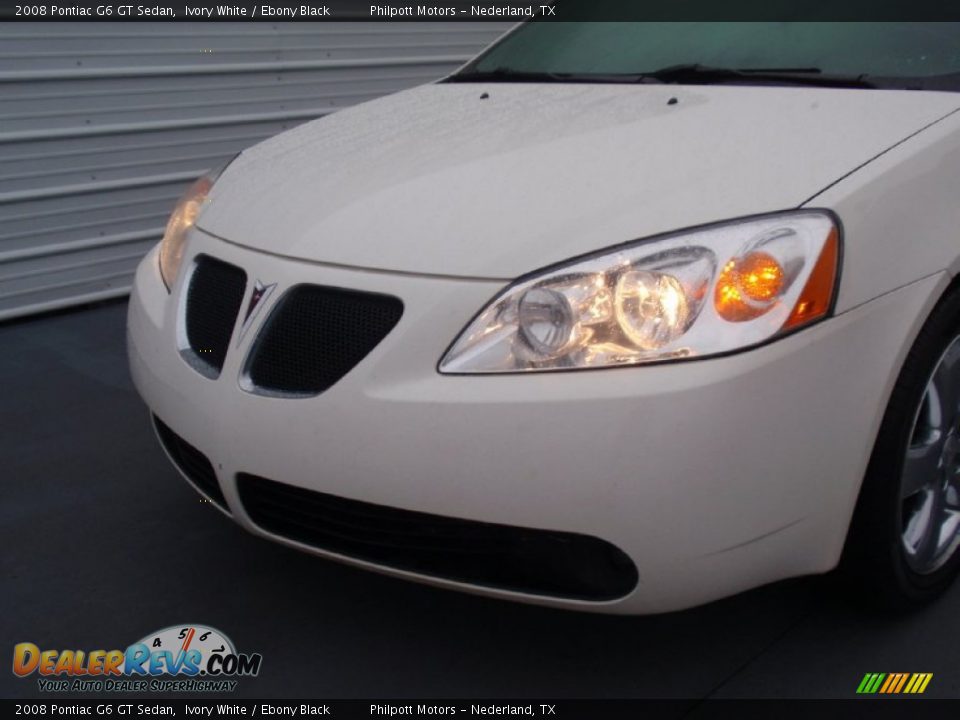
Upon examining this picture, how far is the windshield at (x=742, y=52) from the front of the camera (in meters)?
2.82

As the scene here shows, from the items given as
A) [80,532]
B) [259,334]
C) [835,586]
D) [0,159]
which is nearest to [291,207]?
[259,334]

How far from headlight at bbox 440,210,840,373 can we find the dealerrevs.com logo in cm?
90

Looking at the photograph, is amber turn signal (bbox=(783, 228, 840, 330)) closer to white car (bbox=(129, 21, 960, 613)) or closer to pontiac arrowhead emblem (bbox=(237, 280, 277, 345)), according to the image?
white car (bbox=(129, 21, 960, 613))

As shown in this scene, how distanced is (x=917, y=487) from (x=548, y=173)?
105 centimetres

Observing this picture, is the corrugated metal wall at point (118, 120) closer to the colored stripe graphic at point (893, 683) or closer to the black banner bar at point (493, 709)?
the black banner bar at point (493, 709)

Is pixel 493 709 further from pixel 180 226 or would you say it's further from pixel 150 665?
pixel 180 226

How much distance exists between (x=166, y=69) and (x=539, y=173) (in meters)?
3.76

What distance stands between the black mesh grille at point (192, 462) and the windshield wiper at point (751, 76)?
4.94ft

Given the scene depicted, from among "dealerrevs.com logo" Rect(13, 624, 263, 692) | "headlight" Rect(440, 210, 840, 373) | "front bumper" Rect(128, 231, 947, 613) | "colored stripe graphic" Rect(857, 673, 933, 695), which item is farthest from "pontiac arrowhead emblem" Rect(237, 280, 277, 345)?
"colored stripe graphic" Rect(857, 673, 933, 695)

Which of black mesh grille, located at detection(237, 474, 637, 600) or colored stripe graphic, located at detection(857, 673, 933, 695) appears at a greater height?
black mesh grille, located at detection(237, 474, 637, 600)

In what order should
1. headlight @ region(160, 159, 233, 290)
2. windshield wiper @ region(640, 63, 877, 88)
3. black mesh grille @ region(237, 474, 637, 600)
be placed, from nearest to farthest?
black mesh grille @ region(237, 474, 637, 600), windshield wiper @ region(640, 63, 877, 88), headlight @ region(160, 159, 233, 290)

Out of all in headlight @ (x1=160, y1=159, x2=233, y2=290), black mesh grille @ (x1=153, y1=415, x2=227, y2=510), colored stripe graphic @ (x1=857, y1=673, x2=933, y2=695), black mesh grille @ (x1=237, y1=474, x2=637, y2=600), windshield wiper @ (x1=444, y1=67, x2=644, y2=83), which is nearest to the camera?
black mesh grille @ (x1=237, y1=474, x2=637, y2=600)

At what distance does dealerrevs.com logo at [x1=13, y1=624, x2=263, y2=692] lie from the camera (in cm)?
252
